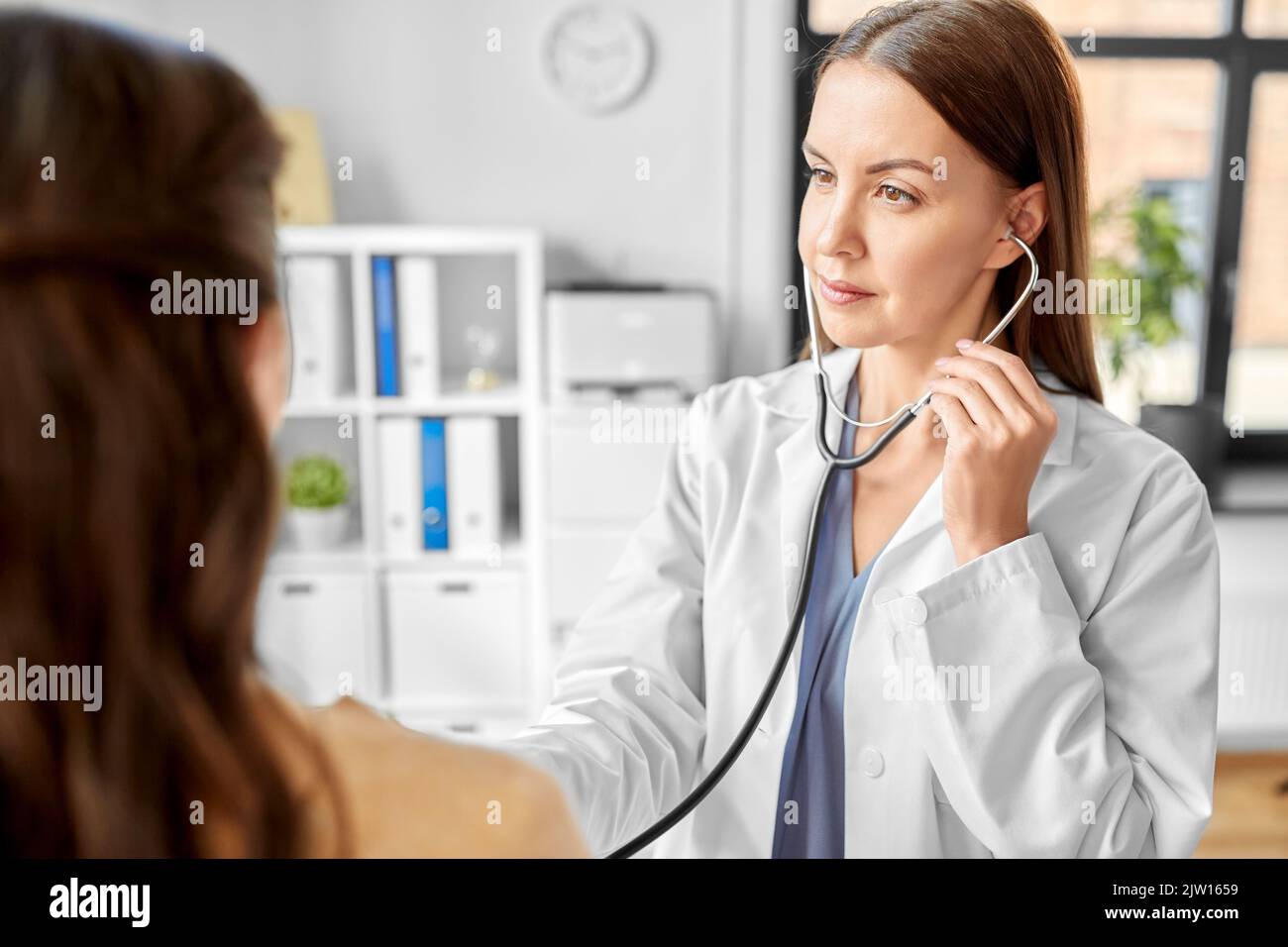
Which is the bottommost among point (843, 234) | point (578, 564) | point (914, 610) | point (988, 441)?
point (578, 564)

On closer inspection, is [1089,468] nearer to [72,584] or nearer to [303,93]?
[72,584]

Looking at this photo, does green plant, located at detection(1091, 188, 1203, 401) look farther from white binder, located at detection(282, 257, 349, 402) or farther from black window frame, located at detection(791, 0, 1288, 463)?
white binder, located at detection(282, 257, 349, 402)

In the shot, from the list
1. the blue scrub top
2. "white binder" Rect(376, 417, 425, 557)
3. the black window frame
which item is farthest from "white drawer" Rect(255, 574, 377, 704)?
the blue scrub top

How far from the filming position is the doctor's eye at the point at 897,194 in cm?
56

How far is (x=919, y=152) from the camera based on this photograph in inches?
21.8

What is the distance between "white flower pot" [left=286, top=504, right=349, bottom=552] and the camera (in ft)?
6.59

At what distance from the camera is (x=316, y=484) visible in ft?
6.55

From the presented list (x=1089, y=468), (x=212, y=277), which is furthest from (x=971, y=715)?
(x=212, y=277)

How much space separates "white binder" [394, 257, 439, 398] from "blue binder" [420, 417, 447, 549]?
2.9 inches

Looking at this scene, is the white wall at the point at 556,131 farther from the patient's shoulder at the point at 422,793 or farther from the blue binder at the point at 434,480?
the patient's shoulder at the point at 422,793

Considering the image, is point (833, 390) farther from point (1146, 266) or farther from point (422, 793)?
point (1146, 266)

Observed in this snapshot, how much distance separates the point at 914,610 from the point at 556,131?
1.72 metres

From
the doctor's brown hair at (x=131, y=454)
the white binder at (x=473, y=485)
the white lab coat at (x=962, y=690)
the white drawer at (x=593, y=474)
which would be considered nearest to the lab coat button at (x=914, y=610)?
the white lab coat at (x=962, y=690)

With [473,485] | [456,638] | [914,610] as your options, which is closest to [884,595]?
[914,610]
